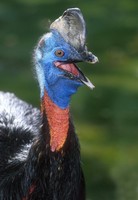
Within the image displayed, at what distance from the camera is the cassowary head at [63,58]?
319 cm

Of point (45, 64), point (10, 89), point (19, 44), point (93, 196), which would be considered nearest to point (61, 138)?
point (45, 64)

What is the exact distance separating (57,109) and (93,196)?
1340mm

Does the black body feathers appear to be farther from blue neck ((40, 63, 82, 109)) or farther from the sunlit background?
the sunlit background

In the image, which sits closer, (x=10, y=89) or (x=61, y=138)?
(x=61, y=138)

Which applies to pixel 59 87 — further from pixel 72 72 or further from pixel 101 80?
pixel 101 80

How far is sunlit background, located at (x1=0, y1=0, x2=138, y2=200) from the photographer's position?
15.7ft

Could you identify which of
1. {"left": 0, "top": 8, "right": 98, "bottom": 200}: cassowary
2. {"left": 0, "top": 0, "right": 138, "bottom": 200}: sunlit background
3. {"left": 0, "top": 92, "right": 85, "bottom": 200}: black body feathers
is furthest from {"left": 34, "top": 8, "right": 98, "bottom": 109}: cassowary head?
{"left": 0, "top": 0, "right": 138, "bottom": 200}: sunlit background

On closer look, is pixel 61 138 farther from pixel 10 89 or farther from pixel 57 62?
pixel 10 89

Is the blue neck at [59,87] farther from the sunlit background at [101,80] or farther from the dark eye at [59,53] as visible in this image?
the sunlit background at [101,80]

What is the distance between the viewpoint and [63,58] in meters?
3.20

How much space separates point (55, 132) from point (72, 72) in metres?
0.26

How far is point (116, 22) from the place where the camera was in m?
6.77

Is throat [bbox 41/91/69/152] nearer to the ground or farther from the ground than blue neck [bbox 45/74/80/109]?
nearer to the ground

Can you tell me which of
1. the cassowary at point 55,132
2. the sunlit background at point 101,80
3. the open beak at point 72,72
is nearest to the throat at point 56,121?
the cassowary at point 55,132
